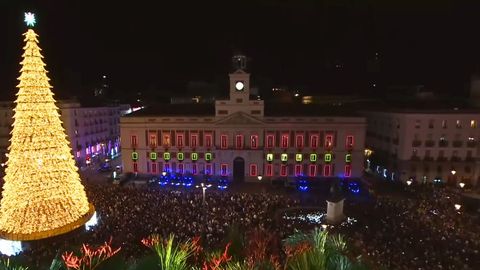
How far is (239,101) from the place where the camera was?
4606 centimetres

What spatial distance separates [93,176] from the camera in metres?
48.4

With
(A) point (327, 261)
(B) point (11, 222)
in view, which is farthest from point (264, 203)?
(A) point (327, 261)

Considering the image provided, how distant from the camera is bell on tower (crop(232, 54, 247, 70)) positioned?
46.5m

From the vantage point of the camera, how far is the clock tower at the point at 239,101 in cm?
4586

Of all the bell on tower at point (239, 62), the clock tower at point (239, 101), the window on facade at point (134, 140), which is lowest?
the window on facade at point (134, 140)

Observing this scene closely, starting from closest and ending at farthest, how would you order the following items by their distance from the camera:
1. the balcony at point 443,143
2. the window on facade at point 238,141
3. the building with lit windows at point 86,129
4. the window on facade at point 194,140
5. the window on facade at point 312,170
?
the balcony at point 443,143 < the window on facade at point 312,170 < the window on facade at point 238,141 < the window on facade at point 194,140 < the building with lit windows at point 86,129

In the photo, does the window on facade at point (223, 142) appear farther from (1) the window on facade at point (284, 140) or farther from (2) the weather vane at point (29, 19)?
(2) the weather vane at point (29, 19)

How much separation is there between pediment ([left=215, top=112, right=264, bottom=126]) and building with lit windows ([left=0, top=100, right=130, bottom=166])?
72.9 ft

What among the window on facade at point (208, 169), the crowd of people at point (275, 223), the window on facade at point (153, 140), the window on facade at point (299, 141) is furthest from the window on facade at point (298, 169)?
the window on facade at point (153, 140)

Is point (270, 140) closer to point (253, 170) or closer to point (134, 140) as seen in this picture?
point (253, 170)

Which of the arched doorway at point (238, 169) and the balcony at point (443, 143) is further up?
the balcony at point (443, 143)

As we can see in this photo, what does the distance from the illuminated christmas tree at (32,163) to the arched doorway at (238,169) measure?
26.5 m

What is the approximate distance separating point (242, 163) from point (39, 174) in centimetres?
2806

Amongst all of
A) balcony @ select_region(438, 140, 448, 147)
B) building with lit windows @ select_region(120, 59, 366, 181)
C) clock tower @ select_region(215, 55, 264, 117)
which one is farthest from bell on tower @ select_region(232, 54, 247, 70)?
balcony @ select_region(438, 140, 448, 147)
